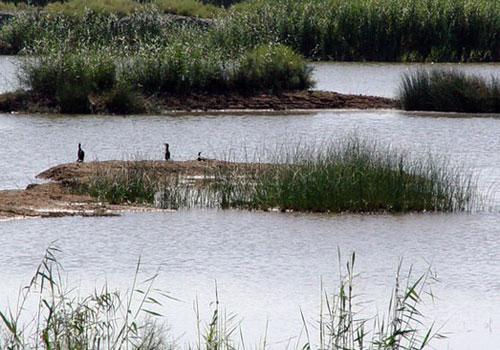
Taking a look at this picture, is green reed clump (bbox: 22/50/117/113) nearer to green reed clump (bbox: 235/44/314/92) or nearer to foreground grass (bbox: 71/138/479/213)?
green reed clump (bbox: 235/44/314/92)

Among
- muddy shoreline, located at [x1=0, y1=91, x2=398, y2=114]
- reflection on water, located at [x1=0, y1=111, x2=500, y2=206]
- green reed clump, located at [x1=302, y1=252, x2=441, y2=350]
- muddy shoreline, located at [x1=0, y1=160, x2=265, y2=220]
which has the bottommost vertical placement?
green reed clump, located at [x1=302, y1=252, x2=441, y2=350]

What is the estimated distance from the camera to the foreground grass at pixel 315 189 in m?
15.1

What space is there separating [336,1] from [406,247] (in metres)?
27.8

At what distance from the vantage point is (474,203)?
15836 mm

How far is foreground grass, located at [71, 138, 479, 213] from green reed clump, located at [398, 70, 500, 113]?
12819 millimetres

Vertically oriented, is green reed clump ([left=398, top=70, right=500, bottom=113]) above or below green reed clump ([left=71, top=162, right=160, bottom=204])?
above

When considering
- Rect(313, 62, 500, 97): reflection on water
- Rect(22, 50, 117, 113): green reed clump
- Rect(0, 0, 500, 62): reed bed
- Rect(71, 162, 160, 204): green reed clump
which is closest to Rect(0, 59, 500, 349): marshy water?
Rect(71, 162, 160, 204): green reed clump

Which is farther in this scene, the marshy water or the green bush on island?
the green bush on island

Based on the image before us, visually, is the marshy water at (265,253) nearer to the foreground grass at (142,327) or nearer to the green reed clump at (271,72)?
the foreground grass at (142,327)

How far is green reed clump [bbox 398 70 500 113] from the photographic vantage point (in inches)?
1124

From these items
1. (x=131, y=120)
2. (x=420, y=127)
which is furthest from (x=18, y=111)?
(x=420, y=127)

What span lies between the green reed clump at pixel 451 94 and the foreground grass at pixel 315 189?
12819mm

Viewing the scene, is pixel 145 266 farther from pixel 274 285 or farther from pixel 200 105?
pixel 200 105

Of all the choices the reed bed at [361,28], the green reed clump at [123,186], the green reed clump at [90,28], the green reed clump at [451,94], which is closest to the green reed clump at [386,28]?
the reed bed at [361,28]
